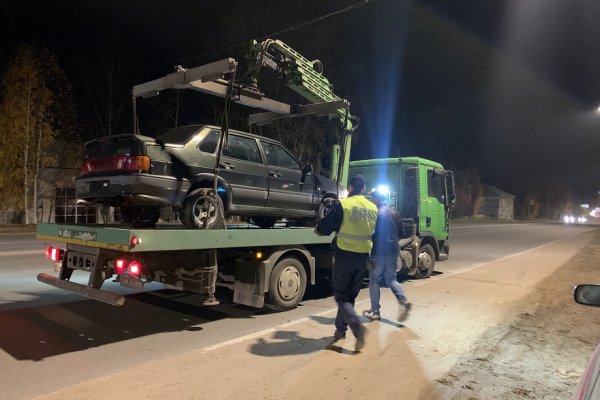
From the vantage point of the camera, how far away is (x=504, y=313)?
7145mm

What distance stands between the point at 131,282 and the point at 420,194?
699cm

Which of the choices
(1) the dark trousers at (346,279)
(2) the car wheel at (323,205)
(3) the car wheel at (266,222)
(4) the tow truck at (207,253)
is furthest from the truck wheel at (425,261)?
(1) the dark trousers at (346,279)

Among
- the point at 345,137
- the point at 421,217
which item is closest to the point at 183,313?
the point at 345,137

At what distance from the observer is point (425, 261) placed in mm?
10680

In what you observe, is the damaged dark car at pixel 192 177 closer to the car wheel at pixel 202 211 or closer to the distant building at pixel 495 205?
the car wheel at pixel 202 211

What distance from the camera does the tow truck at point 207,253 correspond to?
17.3 feet

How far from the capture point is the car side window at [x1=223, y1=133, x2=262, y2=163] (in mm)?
7109

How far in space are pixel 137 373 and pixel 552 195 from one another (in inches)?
4806

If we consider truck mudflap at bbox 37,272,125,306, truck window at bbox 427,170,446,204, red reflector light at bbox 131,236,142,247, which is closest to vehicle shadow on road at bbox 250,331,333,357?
truck mudflap at bbox 37,272,125,306

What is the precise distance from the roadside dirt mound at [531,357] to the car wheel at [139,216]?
15.6ft

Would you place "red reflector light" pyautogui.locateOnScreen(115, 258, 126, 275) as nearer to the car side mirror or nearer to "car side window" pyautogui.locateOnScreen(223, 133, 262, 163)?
"car side window" pyautogui.locateOnScreen(223, 133, 262, 163)

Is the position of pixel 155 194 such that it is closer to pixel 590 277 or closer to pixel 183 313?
pixel 183 313

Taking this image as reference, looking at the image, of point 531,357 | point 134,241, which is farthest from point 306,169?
point 531,357

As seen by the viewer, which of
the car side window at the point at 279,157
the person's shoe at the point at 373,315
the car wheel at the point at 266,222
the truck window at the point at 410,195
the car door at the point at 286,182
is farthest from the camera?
the truck window at the point at 410,195
